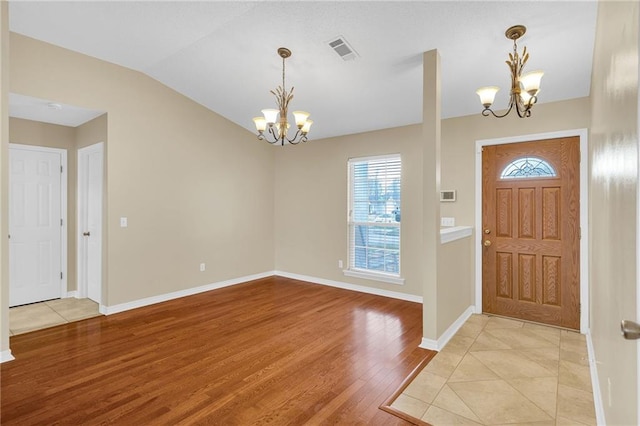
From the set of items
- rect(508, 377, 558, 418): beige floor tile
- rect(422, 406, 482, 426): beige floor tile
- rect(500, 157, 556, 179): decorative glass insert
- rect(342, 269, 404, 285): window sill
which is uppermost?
rect(500, 157, 556, 179): decorative glass insert

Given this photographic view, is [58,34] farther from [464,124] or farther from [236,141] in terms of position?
[464,124]

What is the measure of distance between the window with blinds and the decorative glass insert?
1452mm

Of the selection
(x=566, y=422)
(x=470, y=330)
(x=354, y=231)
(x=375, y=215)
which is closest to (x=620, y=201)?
(x=566, y=422)

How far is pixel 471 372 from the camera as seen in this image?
2658 mm

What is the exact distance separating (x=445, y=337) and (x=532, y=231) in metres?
1.69

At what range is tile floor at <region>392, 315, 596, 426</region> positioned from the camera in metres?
2.11

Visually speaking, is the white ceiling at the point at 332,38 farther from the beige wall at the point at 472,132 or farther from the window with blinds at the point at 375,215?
the window with blinds at the point at 375,215

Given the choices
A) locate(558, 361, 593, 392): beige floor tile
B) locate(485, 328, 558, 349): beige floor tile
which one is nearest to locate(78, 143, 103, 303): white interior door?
locate(485, 328, 558, 349): beige floor tile

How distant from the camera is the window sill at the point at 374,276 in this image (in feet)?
15.8

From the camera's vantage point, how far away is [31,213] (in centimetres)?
444

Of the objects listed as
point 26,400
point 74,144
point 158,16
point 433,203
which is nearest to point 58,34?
point 158,16

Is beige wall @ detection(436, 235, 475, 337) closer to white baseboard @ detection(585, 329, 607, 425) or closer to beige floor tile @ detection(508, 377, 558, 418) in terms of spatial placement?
beige floor tile @ detection(508, 377, 558, 418)

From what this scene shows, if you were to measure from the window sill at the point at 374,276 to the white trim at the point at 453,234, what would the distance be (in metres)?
1.26

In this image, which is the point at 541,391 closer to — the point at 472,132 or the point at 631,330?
the point at 631,330
